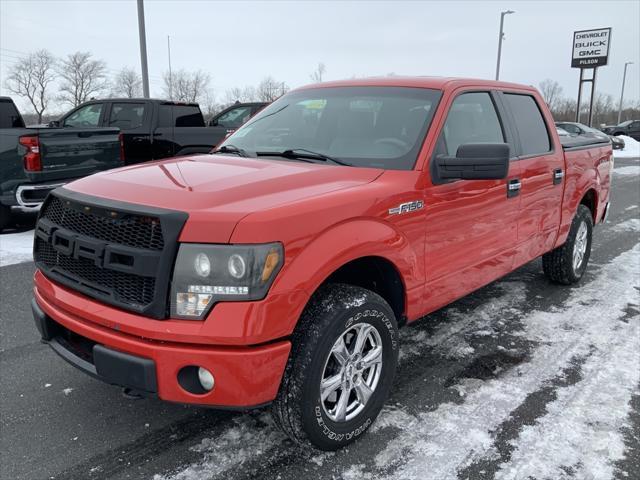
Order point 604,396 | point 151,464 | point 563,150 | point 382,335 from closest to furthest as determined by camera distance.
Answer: point 151,464
point 382,335
point 604,396
point 563,150

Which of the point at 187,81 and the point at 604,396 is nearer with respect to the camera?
the point at 604,396

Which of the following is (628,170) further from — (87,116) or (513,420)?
(513,420)

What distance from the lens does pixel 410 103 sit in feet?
11.3

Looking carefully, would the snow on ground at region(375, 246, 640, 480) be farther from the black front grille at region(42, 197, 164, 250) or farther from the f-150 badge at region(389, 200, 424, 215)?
the black front grille at region(42, 197, 164, 250)

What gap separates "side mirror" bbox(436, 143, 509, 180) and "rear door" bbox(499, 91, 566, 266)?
3.78ft

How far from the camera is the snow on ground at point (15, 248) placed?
6.13m

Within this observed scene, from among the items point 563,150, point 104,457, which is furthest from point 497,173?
point 104,457

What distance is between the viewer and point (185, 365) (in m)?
2.20

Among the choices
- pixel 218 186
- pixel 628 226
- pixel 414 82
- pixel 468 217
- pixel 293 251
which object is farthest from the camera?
pixel 628 226

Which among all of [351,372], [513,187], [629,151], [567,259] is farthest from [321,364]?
[629,151]

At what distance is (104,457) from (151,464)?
0.82 feet

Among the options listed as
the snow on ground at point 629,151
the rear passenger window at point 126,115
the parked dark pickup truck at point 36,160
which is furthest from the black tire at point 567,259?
the snow on ground at point 629,151

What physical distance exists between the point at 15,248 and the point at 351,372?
557 centimetres

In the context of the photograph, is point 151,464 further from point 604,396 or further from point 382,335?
point 604,396
